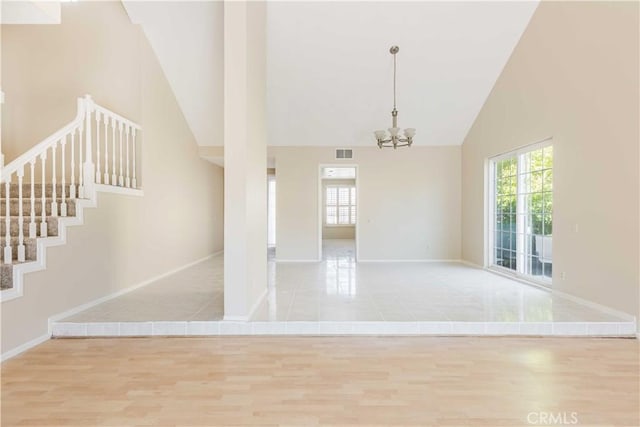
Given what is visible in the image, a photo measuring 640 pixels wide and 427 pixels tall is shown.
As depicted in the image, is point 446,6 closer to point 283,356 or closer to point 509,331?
point 509,331

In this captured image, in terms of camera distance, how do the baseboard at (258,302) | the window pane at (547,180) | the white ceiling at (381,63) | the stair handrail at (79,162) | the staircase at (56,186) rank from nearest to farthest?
the staircase at (56,186) → the stair handrail at (79,162) → the baseboard at (258,302) → the window pane at (547,180) → the white ceiling at (381,63)

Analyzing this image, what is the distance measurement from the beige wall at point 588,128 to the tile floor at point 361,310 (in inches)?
20.4

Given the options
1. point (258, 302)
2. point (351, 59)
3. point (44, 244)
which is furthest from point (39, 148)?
point (351, 59)

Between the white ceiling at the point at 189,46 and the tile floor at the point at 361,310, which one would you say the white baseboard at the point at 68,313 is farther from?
the white ceiling at the point at 189,46

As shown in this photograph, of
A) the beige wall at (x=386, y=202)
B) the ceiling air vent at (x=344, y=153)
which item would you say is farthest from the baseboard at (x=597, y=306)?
the ceiling air vent at (x=344, y=153)

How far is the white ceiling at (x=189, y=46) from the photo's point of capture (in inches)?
194

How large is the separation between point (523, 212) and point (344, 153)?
3.76 meters

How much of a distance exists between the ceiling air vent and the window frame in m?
2.81

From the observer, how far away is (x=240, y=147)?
129 inches

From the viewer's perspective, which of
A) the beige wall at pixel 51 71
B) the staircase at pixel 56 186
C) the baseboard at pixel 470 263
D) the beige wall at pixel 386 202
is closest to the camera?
the staircase at pixel 56 186

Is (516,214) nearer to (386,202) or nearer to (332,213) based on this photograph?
(386,202)

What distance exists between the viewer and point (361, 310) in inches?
145

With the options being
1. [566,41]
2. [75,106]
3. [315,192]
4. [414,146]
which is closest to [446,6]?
[566,41]

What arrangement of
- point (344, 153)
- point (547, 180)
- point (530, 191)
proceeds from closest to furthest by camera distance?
point (547, 180)
point (530, 191)
point (344, 153)
